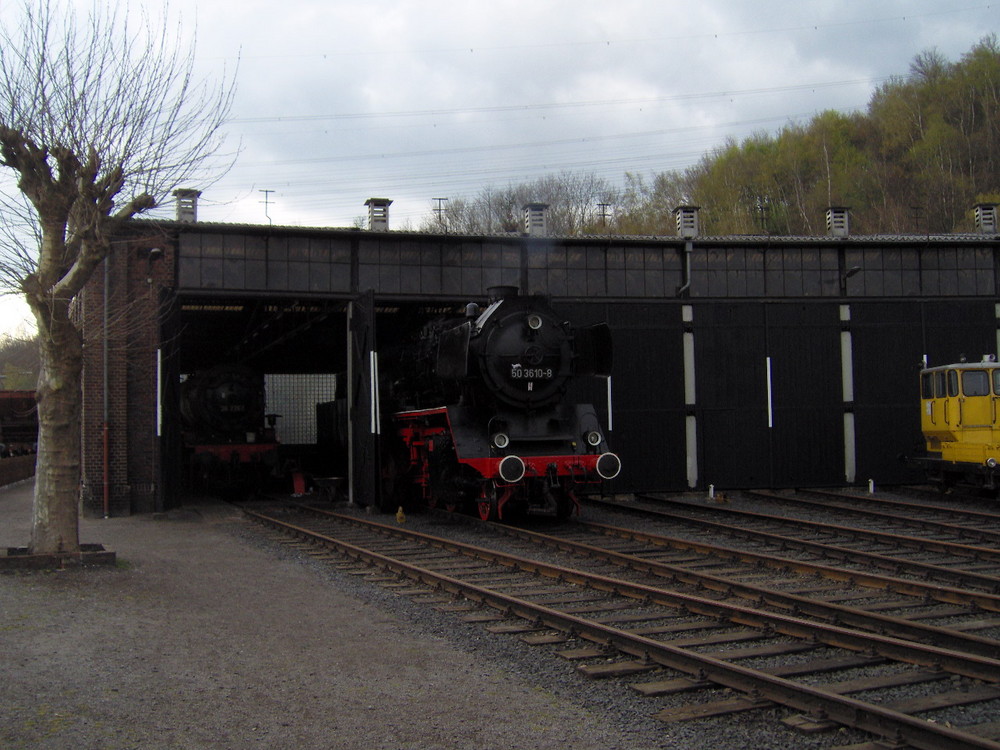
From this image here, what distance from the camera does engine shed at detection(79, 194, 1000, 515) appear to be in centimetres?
1642

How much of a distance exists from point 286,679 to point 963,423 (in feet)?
45.4

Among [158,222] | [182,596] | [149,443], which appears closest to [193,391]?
[149,443]

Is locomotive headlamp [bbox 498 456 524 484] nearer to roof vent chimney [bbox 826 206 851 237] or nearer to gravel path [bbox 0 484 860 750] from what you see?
gravel path [bbox 0 484 860 750]

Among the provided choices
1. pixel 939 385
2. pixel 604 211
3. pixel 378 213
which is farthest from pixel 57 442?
pixel 604 211

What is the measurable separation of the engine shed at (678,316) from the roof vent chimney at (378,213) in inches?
1.9

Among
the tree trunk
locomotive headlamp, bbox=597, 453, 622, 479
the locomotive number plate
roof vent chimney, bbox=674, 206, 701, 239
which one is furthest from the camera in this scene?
roof vent chimney, bbox=674, 206, 701, 239

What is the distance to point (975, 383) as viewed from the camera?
1545 cm

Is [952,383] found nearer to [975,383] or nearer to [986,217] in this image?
[975,383]

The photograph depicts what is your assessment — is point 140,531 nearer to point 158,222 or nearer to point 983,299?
point 158,222

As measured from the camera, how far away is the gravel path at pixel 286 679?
462 cm

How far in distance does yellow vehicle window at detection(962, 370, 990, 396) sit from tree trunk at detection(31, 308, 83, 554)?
14.4 meters

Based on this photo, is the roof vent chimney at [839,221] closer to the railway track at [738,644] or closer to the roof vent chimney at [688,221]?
the roof vent chimney at [688,221]

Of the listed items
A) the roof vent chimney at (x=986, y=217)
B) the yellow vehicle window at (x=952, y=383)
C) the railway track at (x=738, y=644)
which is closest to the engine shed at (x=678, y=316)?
the roof vent chimney at (x=986, y=217)

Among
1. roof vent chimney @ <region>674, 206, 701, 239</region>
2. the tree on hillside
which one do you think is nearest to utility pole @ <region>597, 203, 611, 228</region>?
the tree on hillside
